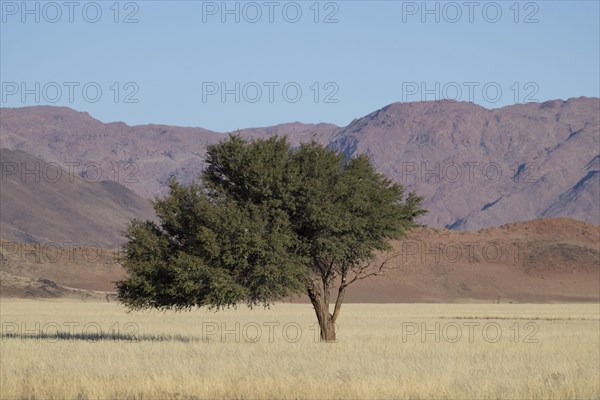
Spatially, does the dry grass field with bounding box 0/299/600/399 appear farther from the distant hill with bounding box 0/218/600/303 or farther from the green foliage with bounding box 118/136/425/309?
the distant hill with bounding box 0/218/600/303

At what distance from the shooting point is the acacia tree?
3788cm

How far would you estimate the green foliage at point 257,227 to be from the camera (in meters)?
37.9

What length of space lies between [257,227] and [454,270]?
119 metres

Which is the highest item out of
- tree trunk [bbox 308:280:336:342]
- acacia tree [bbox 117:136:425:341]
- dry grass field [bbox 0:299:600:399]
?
acacia tree [bbox 117:136:425:341]

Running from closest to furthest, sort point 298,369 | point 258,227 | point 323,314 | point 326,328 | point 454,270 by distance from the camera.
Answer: point 298,369 < point 258,227 < point 323,314 < point 326,328 < point 454,270

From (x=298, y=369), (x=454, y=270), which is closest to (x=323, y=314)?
(x=298, y=369)

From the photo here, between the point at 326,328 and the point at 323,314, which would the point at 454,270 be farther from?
the point at 323,314

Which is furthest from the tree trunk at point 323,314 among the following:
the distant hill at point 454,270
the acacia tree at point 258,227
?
Result: the distant hill at point 454,270

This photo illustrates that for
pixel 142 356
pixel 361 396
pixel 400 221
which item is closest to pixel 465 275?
pixel 400 221

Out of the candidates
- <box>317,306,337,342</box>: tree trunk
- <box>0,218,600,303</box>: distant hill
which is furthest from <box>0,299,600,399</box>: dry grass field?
<box>0,218,600,303</box>: distant hill

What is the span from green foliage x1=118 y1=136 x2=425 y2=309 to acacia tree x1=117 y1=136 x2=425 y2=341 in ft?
0.13

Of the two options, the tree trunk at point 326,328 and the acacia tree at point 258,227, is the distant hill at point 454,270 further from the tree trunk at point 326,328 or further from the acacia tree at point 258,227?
the acacia tree at point 258,227

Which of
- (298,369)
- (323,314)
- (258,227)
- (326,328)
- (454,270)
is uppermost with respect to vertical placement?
(258,227)

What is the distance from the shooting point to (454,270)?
504ft
